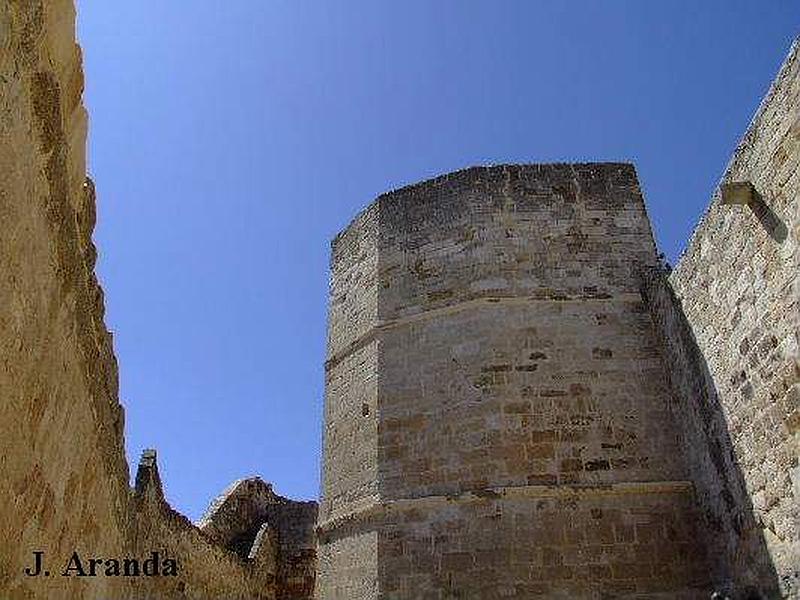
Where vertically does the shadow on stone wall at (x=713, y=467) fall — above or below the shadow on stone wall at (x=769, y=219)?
below

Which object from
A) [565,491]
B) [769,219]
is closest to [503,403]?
[565,491]

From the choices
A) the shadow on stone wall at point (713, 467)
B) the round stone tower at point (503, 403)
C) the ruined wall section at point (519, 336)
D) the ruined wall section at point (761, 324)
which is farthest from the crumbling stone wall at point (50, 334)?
the shadow on stone wall at point (713, 467)

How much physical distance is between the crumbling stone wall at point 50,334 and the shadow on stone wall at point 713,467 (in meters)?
3.96

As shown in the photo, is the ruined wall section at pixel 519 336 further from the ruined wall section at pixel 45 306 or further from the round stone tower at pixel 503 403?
the ruined wall section at pixel 45 306

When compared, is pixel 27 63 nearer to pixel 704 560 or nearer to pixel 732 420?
pixel 732 420

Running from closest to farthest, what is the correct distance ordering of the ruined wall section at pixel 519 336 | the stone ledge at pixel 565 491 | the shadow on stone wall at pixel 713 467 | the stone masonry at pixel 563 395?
the stone masonry at pixel 563 395
the shadow on stone wall at pixel 713 467
the stone ledge at pixel 565 491
the ruined wall section at pixel 519 336

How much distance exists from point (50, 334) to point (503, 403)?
4.80 m

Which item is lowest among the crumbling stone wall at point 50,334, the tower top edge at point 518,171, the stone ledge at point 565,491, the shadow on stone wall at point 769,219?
the crumbling stone wall at point 50,334

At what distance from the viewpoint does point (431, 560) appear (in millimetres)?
6555

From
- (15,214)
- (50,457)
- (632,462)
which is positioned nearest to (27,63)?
(15,214)

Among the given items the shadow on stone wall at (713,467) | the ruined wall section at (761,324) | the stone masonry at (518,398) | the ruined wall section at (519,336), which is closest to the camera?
the stone masonry at (518,398)

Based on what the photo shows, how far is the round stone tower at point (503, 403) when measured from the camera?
6488 mm

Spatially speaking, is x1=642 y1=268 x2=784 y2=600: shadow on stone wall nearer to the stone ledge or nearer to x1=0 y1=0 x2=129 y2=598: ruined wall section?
the stone ledge

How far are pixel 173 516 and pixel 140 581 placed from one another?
5.66 feet
